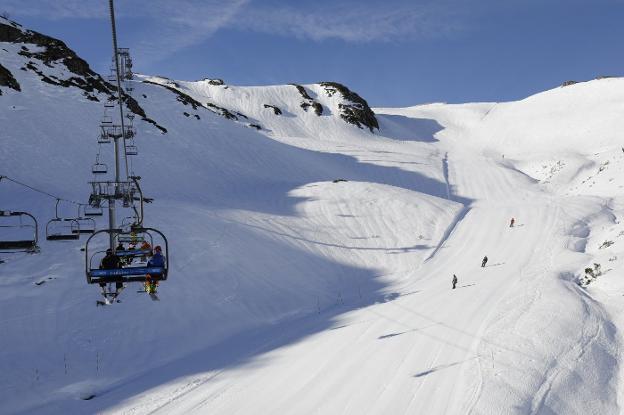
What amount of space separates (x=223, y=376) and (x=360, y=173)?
1700 inches

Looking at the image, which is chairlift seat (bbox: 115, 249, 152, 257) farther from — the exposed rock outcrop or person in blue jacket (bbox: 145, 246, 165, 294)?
the exposed rock outcrop

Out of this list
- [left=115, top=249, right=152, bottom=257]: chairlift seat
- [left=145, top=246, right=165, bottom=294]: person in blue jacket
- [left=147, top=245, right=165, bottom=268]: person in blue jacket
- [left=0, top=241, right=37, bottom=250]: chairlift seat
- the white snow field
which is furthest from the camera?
the white snow field

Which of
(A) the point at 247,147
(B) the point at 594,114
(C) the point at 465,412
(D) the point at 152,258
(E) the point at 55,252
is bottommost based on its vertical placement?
(C) the point at 465,412

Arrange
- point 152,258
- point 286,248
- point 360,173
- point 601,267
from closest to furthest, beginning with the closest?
1. point 152,258
2. point 601,267
3. point 286,248
4. point 360,173

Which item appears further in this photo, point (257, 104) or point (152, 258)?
point (257, 104)

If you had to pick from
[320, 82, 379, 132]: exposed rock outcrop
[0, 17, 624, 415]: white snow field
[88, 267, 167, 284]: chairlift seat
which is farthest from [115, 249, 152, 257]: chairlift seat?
[320, 82, 379, 132]: exposed rock outcrop

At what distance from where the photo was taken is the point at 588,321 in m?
20.2

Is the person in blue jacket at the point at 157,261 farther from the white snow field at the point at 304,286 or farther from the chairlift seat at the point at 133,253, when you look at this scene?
the white snow field at the point at 304,286

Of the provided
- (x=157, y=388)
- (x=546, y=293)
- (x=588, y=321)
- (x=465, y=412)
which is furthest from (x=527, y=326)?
(x=157, y=388)

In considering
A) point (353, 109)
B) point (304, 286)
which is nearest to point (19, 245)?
point (304, 286)

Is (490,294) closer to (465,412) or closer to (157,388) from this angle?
(465,412)

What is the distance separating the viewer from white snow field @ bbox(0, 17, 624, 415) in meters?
15.5

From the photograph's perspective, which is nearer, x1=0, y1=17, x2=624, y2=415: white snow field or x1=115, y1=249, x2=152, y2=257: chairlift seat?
x1=115, y1=249, x2=152, y2=257: chairlift seat

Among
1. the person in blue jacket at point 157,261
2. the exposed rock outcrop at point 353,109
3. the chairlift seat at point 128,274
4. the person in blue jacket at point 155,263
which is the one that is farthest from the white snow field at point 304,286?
the exposed rock outcrop at point 353,109
